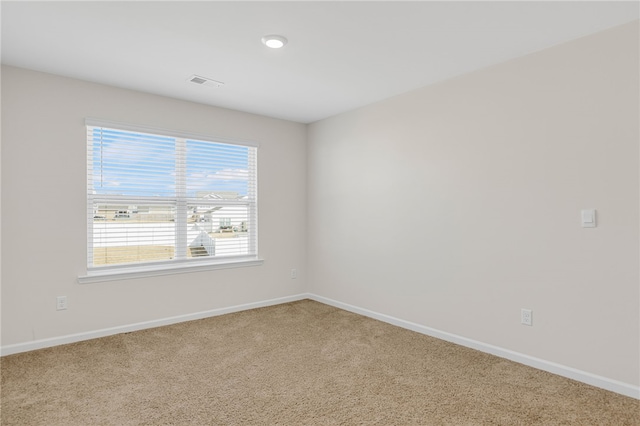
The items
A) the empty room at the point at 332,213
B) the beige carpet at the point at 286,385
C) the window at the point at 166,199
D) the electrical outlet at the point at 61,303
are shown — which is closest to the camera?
the beige carpet at the point at 286,385

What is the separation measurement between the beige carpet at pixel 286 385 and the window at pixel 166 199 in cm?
86

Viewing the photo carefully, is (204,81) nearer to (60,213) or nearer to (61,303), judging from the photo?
(60,213)

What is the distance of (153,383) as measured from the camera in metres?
2.54

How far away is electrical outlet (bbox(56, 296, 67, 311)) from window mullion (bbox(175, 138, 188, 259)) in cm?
108

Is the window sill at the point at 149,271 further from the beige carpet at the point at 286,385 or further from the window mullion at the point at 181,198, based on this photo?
the beige carpet at the point at 286,385

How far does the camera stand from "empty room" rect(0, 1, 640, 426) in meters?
2.31

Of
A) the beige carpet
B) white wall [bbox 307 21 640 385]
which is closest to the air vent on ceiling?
white wall [bbox 307 21 640 385]

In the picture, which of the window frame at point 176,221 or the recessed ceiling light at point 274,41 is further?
the window frame at point 176,221

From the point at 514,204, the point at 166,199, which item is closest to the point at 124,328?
the point at 166,199

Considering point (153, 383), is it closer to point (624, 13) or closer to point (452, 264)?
point (452, 264)

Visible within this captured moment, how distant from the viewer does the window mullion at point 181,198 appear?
13.2 ft

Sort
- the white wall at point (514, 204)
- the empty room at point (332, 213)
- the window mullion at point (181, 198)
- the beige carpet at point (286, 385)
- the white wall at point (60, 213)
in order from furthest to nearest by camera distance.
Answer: the window mullion at point (181, 198)
the white wall at point (60, 213)
the white wall at point (514, 204)
the empty room at point (332, 213)
the beige carpet at point (286, 385)

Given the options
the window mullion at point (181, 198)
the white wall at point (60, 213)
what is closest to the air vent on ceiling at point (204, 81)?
the white wall at point (60, 213)

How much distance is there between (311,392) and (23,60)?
11.1 feet
